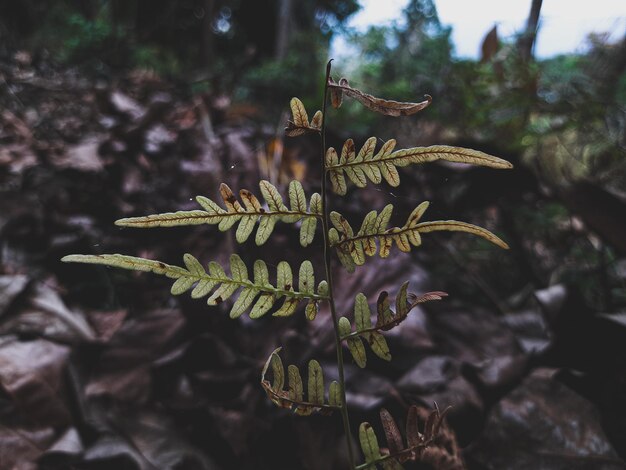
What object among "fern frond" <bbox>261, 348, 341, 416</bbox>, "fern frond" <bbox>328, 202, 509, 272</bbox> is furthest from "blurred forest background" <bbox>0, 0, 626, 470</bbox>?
"fern frond" <bbox>261, 348, 341, 416</bbox>

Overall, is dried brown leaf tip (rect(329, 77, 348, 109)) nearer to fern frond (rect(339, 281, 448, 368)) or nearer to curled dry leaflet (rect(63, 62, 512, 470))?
curled dry leaflet (rect(63, 62, 512, 470))

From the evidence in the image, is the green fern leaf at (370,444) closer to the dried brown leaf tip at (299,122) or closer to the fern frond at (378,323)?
the fern frond at (378,323)

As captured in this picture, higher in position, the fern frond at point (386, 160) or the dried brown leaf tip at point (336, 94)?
the dried brown leaf tip at point (336, 94)

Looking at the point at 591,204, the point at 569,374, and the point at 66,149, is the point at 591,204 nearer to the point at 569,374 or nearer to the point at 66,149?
the point at 569,374

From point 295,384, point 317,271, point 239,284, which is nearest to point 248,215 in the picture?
point 239,284

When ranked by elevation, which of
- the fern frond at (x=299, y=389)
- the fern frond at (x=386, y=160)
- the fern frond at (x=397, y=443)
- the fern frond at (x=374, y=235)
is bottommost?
the fern frond at (x=397, y=443)

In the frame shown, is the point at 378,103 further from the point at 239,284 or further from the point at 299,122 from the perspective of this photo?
the point at 239,284

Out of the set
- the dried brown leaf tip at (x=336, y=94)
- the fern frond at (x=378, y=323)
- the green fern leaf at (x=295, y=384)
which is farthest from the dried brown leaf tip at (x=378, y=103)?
the green fern leaf at (x=295, y=384)
